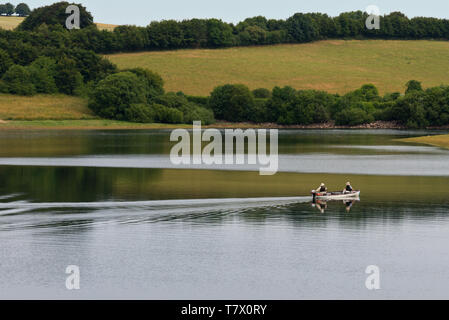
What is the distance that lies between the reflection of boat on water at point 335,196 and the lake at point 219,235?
0.96 meters

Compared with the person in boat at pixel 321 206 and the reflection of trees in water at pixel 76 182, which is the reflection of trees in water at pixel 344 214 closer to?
the person in boat at pixel 321 206

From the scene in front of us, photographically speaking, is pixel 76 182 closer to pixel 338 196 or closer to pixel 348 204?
pixel 338 196

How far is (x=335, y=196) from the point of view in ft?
160

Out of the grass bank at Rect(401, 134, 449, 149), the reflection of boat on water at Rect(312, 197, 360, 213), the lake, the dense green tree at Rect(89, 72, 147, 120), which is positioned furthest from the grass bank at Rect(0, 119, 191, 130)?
the reflection of boat on water at Rect(312, 197, 360, 213)

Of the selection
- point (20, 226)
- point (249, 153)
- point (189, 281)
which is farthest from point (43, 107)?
point (189, 281)

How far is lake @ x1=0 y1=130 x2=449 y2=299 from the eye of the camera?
2728 centimetres

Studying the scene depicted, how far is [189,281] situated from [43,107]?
174 meters

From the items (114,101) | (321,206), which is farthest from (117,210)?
(114,101)

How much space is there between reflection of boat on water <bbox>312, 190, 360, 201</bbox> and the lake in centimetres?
96

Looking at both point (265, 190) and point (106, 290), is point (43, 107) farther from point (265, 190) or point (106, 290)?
point (106, 290)

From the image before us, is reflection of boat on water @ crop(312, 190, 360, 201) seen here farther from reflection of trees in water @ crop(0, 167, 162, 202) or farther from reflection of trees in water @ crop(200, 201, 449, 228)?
reflection of trees in water @ crop(0, 167, 162, 202)

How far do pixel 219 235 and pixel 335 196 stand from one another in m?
14.8
